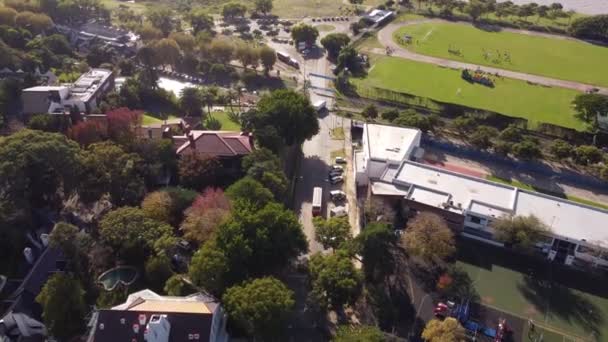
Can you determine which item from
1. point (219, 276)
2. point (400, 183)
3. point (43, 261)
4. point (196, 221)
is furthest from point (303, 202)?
point (43, 261)

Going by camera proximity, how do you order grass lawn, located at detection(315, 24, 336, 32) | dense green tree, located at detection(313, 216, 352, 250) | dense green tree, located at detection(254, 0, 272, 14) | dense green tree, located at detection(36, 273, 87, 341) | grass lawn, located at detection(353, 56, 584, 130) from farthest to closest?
1. dense green tree, located at detection(254, 0, 272, 14)
2. grass lawn, located at detection(315, 24, 336, 32)
3. grass lawn, located at detection(353, 56, 584, 130)
4. dense green tree, located at detection(313, 216, 352, 250)
5. dense green tree, located at detection(36, 273, 87, 341)

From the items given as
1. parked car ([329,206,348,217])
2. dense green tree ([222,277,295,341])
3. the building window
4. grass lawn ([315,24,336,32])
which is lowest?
parked car ([329,206,348,217])

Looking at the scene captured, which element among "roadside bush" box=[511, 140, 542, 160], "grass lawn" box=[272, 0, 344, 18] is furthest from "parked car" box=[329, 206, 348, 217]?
"grass lawn" box=[272, 0, 344, 18]

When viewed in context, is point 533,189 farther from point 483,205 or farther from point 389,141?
point 389,141

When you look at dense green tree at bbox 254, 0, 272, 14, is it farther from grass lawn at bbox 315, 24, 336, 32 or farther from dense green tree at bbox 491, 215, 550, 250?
dense green tree at bbox 491, 215, 550, 250

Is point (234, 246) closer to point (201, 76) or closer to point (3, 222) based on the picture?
point (3, 222)

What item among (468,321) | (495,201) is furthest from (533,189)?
(468,321)

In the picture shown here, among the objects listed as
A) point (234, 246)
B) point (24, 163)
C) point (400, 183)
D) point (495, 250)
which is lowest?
point (495, 250)
